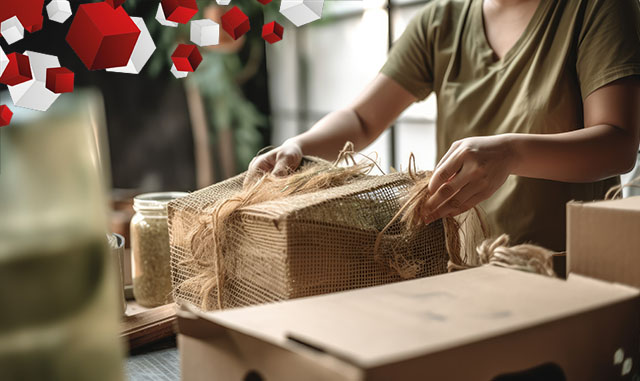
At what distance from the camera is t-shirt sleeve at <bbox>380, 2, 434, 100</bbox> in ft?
4.47

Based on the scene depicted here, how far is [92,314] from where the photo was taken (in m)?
0.31

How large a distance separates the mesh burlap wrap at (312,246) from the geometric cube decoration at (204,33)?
0.20 metres

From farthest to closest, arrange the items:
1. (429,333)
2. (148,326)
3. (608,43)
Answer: (608,43)
(148,326)
(429,333)

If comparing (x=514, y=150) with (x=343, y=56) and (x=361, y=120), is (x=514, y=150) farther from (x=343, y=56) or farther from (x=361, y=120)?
(x=343, y=56)

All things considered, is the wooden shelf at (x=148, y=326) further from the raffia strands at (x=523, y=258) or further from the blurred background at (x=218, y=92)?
the blurred background at (x=218, y=92)

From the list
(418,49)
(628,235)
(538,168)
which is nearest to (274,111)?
(418,49)

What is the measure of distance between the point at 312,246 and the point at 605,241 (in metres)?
0.30

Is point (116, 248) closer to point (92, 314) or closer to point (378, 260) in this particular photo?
point (378, 260)

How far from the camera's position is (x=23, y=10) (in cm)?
36

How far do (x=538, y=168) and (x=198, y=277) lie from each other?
536mm

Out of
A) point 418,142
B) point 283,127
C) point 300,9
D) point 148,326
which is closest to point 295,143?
point 148,326

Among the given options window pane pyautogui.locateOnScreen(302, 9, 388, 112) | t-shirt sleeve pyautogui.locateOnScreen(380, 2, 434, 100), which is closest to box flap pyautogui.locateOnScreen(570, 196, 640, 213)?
t-shirt sleeve pyautogui.locateOnScreen(380, 2, 434, 100)

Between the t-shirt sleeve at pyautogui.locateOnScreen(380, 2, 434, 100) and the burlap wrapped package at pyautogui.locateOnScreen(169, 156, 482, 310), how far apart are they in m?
0.62

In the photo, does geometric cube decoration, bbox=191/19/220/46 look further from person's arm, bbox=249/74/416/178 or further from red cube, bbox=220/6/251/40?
person's arm, bbox=249/74/416/178
